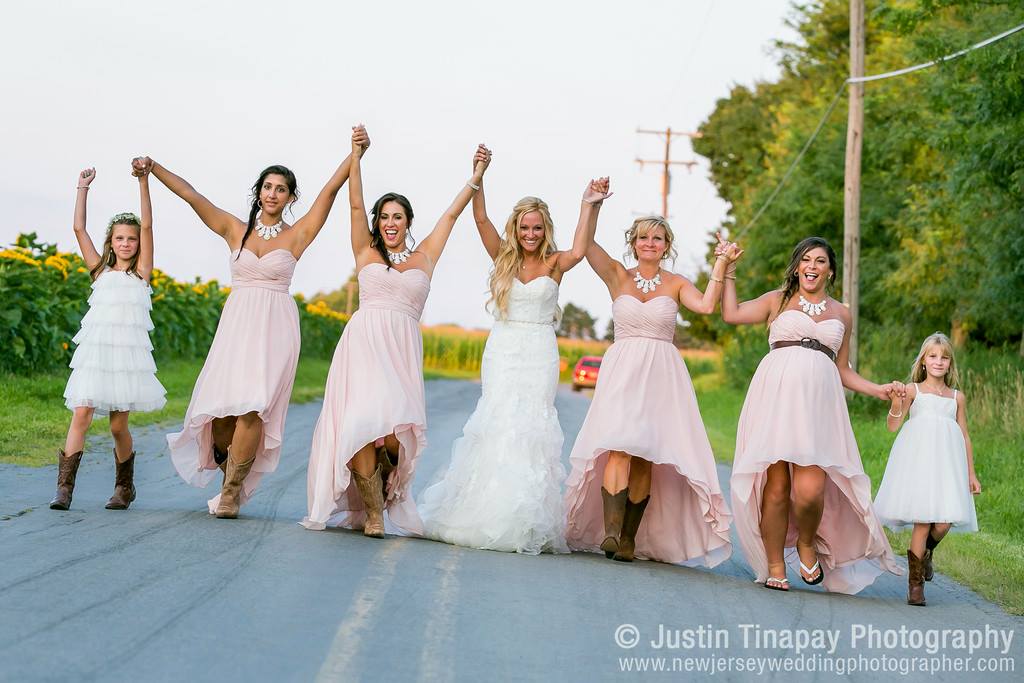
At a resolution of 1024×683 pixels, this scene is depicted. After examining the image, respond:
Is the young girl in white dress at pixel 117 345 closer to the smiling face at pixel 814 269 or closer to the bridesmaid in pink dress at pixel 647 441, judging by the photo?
the bridesmaid in pink dress at pixel 647 441

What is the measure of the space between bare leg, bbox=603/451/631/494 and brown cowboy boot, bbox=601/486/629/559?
4 centimetres

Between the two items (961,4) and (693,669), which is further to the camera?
(961,4)

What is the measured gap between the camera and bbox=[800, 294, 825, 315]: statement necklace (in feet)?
30.9

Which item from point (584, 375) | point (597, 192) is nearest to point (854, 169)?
point (597, 192)

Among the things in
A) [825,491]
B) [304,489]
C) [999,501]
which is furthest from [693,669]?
[999,501]

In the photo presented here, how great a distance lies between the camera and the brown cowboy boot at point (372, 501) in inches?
378

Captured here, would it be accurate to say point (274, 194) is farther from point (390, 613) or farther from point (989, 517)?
point (989, 517)

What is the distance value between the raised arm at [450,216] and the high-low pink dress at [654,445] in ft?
4.61

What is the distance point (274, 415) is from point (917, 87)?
28.7m

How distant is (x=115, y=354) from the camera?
33.9 feet

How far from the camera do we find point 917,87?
115 feet

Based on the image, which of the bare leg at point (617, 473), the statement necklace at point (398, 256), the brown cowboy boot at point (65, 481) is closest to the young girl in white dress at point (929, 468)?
the bare leg at point (617, 473)

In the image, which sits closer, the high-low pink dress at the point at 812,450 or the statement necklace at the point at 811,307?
the high-low pink dress at the point at 812,450

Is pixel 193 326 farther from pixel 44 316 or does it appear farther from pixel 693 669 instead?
pixel 693 669
